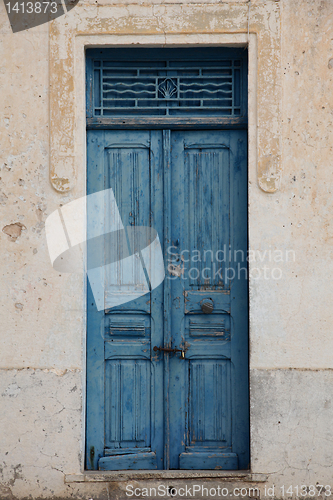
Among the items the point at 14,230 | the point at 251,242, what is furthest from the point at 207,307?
the point at 14,230

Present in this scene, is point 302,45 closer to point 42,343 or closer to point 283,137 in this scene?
point 283,137

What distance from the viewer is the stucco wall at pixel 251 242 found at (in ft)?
10.2

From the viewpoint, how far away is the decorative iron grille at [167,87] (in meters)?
3.31

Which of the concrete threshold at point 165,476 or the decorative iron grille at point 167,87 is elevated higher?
the decorative iron grille at point 167,87

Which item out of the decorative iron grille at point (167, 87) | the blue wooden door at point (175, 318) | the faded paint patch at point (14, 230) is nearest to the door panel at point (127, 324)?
the blue wooden door at point (175, 318)

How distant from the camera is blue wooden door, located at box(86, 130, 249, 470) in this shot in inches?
130

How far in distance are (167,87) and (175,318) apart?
1.85 meters

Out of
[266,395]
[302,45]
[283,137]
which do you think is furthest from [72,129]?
[266,395]

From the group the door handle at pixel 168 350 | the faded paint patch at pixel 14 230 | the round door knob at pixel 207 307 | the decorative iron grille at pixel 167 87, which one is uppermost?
the decorative iron grille at pixel 167 87

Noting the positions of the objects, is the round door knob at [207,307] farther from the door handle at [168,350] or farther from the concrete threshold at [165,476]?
the concrete threshold at [165,476]

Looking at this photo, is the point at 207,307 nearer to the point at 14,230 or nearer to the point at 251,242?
the point at 251,242

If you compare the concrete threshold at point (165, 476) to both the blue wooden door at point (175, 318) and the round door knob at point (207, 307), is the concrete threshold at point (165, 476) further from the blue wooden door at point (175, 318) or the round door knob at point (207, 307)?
the round door knob at point (207, 307)

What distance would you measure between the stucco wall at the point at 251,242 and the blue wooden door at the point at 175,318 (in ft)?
0.64

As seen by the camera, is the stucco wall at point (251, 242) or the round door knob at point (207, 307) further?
the round door knob at point (207, 307)
